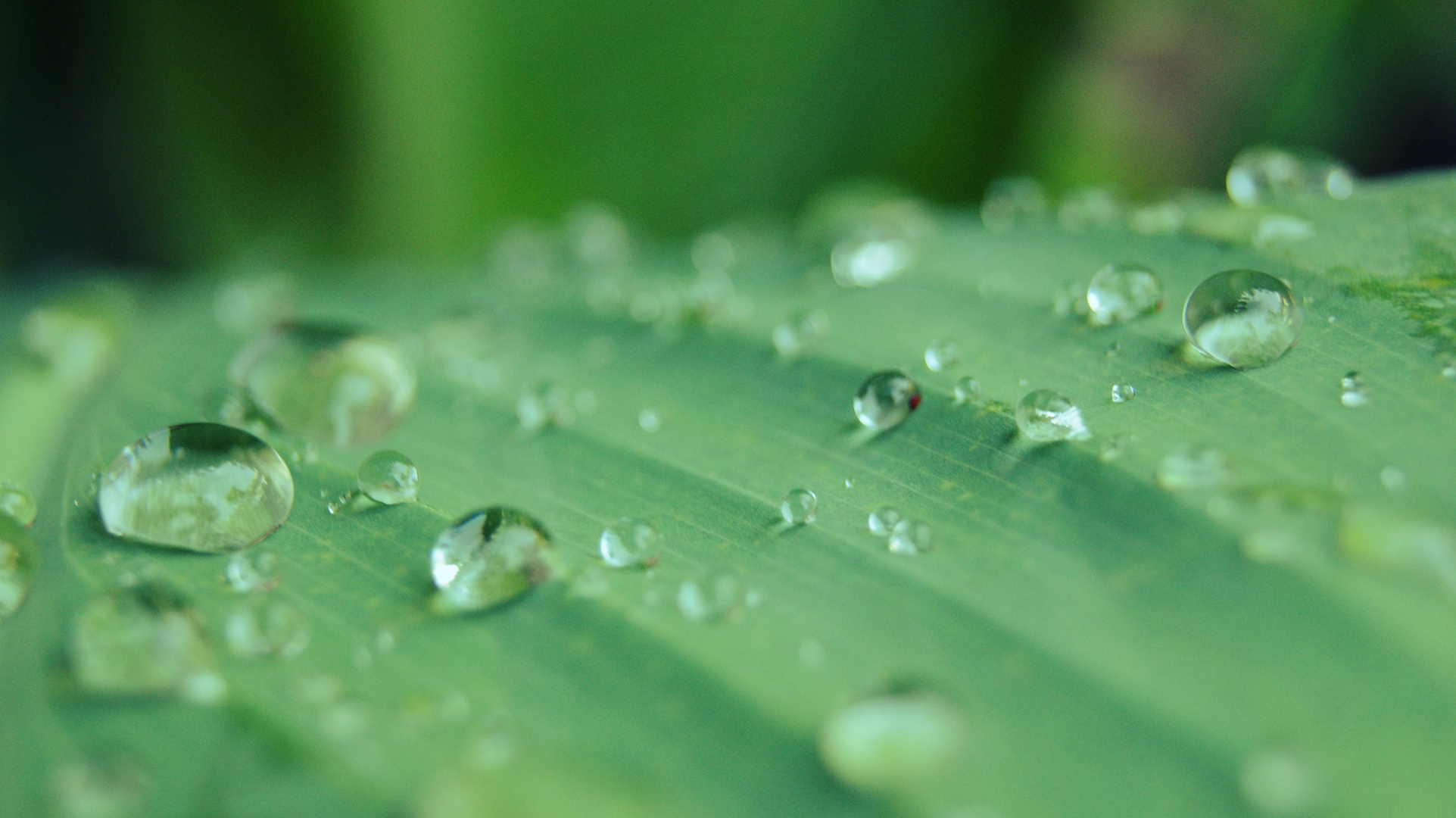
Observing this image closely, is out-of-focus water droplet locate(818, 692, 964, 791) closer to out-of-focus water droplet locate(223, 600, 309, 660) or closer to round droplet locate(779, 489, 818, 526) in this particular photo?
round droplet locate(779, 489, 818, 526)

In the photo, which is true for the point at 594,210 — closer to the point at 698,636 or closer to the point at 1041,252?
the point at 1041,252

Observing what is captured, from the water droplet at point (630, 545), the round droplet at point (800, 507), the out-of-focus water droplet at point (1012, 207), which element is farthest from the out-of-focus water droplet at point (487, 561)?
the out-of-focus water droplet at point (1012, 207)

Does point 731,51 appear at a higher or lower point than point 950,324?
higher

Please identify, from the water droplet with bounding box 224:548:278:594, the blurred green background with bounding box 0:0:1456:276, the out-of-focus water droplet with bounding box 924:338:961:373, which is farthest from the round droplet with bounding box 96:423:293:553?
the blurred green background with bounding box 0:0:1456:276

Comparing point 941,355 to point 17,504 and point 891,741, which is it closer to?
point 891,741

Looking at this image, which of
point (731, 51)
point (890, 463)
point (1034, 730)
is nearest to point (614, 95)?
point (731, 51)

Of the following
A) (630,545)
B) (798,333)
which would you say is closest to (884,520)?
(630,545)
